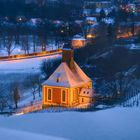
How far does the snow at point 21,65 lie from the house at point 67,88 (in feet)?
12.2

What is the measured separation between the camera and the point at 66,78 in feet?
20.2

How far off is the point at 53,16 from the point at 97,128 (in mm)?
19764

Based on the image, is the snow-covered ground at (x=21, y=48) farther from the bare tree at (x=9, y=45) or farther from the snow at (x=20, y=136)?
the snow at (x=20, y=136)

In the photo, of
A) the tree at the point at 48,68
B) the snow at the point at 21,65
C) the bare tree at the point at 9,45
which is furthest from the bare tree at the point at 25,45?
the tree at the point at 48,68

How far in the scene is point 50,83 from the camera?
6.21m

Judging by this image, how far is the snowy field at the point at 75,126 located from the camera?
2.27m

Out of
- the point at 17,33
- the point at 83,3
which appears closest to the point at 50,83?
the point at 17,33

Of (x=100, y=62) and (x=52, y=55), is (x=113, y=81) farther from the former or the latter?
(x=52, y=55)

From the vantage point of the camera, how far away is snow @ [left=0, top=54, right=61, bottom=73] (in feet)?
33.2

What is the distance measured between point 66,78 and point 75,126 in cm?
378

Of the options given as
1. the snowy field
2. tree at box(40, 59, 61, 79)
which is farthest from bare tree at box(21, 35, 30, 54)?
the snowy field

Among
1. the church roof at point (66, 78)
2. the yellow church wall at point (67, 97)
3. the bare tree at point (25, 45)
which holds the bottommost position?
the bare tree at point (25, 45)

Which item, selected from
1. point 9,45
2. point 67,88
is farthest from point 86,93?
point 9,45

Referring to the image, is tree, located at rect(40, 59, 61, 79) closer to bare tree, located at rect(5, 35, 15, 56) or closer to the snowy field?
bare tree, located at rect(5, 35, 15, 56)
